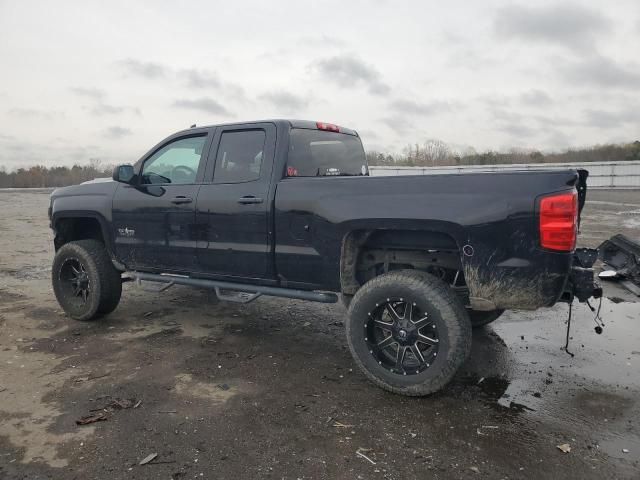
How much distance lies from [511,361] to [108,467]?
3135 millimetres

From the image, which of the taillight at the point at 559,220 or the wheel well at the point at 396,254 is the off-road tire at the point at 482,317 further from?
the taillight at the point at 559,220

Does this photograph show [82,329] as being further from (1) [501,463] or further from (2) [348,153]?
(1) [501,463]

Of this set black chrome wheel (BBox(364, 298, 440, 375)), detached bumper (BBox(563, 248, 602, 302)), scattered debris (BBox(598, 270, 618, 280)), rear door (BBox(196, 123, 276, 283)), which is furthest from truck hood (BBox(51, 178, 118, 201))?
scattered debris (BBox(598, 270, 618, 280))

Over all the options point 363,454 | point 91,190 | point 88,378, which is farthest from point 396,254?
point 91,190

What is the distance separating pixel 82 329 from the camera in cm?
489

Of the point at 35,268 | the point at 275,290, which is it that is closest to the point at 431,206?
the point at 275,290

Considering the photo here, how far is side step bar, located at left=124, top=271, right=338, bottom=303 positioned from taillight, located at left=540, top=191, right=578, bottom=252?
1.64 meters

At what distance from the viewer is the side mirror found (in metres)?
4.59

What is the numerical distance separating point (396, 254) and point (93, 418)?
242 cm

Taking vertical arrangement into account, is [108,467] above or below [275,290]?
below

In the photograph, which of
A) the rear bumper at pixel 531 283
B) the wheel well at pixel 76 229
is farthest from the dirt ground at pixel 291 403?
the wheel well at pixel 76 229

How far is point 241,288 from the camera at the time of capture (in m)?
4.22

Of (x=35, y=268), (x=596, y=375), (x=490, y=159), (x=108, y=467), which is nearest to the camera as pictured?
(x=108, y=467)

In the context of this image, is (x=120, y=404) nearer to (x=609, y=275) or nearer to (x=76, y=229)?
(x=76, y=229)
